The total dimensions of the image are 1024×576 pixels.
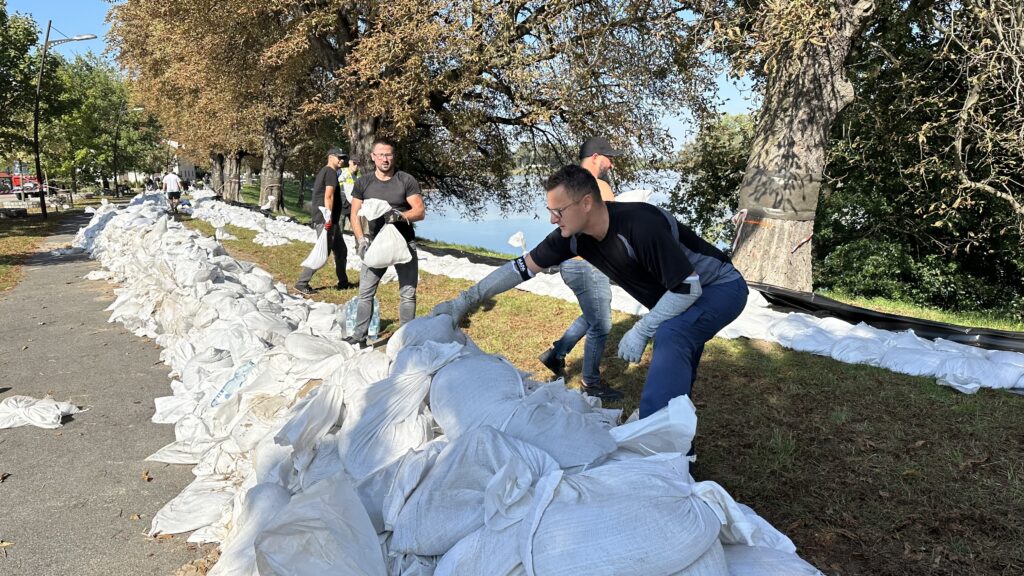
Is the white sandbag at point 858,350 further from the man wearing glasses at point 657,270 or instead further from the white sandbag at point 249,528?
the white sandbag at point 249,528

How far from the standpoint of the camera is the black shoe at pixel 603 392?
171 inches

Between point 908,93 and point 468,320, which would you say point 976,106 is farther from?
point 468,320

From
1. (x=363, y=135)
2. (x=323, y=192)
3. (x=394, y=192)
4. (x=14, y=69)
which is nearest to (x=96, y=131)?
(x=14, y=69)

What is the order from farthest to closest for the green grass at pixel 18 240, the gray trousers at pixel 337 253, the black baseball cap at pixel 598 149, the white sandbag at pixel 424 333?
1. the green grass at pixel 18 240
2. the gray trousers at pixel 337 253
3. the black baseball cap at pixel 598 149
4. the white sandbag at pixel 424 333

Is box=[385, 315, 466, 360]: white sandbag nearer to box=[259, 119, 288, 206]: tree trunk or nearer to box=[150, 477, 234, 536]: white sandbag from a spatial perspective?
box=[150, 477, 234, 536]: white sandbag

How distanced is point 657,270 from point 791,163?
241 inches

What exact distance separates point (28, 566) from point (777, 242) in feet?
25.5

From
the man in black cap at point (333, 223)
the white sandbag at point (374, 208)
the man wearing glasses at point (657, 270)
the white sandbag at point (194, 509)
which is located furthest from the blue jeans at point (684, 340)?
the man in black cap at point (333, 223)

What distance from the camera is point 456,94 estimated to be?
12078mm

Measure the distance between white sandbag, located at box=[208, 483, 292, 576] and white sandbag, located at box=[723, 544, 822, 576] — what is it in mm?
1506

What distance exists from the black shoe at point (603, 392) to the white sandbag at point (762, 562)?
243 cm

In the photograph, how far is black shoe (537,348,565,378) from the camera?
15.8ft

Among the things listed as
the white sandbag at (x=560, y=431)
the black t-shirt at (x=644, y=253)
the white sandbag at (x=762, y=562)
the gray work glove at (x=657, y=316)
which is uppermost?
the black t-shirt at (x=644, y=253)

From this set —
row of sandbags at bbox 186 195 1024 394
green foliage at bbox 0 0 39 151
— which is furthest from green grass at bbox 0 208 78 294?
row of sandbags at bbox 186 195 1024 394
